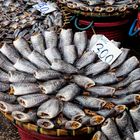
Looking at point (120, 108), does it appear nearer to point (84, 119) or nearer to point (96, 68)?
point (84, 119)

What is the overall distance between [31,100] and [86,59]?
0.61 m

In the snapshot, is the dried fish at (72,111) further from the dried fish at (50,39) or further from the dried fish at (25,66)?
the dried fish at (50,39)

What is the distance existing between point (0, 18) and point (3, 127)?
1.30 m

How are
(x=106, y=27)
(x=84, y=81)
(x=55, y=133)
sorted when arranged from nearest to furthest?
(x=55, y=133) < (x=84, y=81) < (x=106, y=27)

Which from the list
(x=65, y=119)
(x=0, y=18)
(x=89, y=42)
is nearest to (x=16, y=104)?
(x=65, y=119)

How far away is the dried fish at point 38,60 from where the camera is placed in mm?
2959

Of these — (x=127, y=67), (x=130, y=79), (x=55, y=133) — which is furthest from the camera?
(x=127, y=67)

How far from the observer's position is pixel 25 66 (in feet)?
9.66

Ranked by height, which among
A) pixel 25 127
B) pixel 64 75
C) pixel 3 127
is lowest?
pixel 3 127

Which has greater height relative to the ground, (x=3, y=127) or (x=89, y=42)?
(x=89, y=42)

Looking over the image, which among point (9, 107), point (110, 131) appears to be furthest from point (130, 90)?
point (9, 107)

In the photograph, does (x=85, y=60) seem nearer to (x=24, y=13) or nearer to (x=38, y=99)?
(x=38, y=99)

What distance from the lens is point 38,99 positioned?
2.67 meters

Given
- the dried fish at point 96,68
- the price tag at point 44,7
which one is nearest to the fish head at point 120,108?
the dried fish at point 96,68
